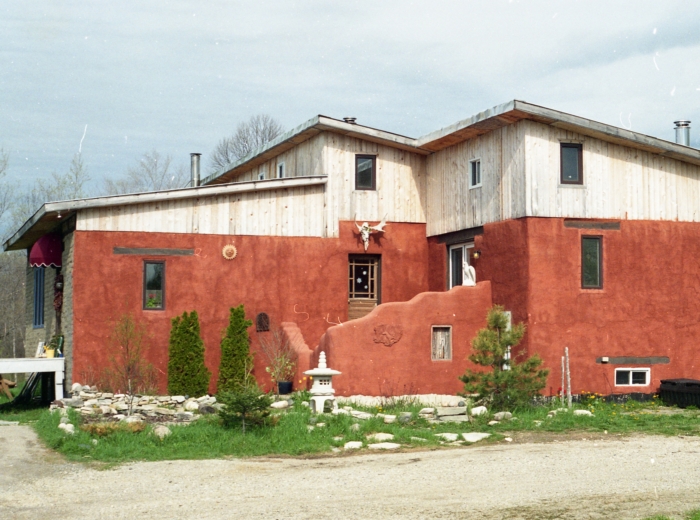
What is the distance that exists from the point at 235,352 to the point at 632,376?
8889mm

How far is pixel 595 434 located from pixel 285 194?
33.0ft

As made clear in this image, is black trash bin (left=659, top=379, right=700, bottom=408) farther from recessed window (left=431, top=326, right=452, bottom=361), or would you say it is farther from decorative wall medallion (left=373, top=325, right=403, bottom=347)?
decorative wall medallion (left=373, top=325, right=403, bottom=347)

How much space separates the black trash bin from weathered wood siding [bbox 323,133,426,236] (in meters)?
7.44

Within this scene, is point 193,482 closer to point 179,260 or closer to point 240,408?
point 240,408

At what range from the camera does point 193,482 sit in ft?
38.4

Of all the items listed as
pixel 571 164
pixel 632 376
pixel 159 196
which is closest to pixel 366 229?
pixel 159 196

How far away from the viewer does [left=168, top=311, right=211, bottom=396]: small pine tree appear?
20.5 metres

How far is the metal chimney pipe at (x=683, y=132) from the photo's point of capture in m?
23.1

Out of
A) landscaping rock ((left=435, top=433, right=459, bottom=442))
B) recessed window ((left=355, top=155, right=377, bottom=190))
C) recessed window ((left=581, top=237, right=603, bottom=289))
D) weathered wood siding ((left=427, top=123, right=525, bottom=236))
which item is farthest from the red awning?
recessed window ((left=581, top=237, right=603, bottom=289))

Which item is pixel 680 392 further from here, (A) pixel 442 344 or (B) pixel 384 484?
(B) pixel 384 484

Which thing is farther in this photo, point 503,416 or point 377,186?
point 377,186

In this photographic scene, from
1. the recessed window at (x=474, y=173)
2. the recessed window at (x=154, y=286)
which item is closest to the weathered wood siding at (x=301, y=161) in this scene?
the recessed window at (x=474, y=173)

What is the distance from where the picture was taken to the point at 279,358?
69.2ft

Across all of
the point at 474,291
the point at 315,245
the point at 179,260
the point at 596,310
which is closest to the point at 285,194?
the point at 315,245
